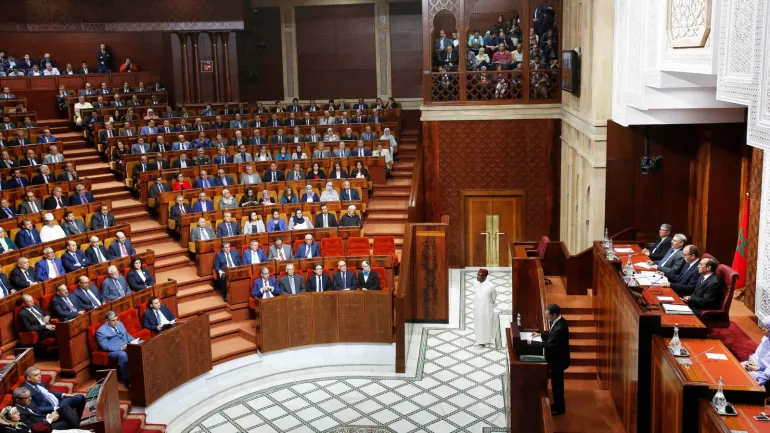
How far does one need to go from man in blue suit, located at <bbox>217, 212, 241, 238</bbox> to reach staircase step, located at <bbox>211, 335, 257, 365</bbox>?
1.63 m

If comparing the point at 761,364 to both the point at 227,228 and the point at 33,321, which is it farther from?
the point at 227,228

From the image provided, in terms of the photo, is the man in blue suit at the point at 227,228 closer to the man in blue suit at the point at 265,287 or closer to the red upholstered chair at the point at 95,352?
the man in blue suit at the point at 265,287

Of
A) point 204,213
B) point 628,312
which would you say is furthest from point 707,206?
point 204,213

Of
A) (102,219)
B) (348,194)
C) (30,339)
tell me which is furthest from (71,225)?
(348,194)

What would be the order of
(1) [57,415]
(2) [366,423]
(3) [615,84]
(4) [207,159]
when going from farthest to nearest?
(4) [207,159]
(3) [615,84]
(2) [366,423]
(1) [57,415]

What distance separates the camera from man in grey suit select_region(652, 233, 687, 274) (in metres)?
7.64

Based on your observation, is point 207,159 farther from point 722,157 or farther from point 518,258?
point 722,157

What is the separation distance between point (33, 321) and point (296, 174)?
5.10m

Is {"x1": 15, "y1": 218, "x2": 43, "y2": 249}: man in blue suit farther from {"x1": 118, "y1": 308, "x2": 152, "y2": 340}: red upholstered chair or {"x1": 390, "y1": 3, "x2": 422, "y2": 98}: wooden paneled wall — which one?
{"x1": 390, "y1": 3, "x2": 422, "y2": 98}: wooden paneled wall

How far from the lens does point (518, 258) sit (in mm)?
10023

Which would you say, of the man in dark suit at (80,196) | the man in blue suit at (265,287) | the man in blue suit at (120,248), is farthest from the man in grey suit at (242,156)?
the man in blue suit at (265,287)

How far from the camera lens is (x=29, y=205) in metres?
10.3

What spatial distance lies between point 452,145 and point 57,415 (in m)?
8.84

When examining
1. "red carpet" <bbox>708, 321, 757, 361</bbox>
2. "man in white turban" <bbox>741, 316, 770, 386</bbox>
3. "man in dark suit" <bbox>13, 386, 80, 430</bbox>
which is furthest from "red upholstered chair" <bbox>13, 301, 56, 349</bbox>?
"man in white turban" <bbox>741, 316, 770, 386</bbox>
